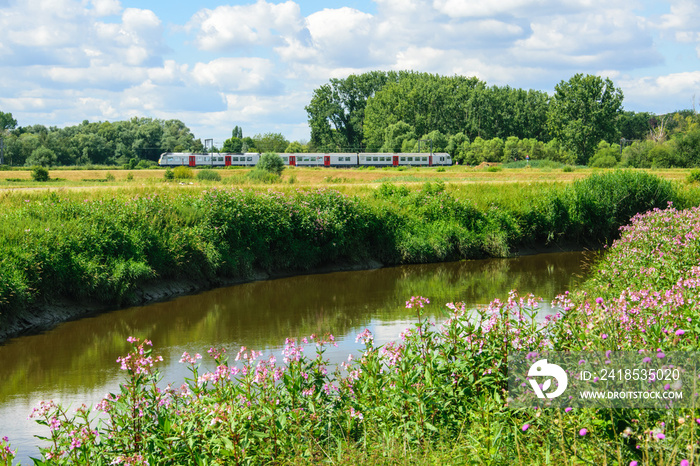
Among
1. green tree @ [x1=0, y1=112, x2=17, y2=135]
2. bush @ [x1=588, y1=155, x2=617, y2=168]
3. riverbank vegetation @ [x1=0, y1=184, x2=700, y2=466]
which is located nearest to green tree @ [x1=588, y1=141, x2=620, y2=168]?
bush @ [x1=588, y1=155, x2=617, y2=168]

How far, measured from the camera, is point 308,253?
23188 mm

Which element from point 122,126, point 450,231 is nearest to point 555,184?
point 450,231

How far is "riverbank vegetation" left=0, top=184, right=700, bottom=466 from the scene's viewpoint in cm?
520

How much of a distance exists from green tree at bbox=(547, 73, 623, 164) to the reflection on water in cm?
7015

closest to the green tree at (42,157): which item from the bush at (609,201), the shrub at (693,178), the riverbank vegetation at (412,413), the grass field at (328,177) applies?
the grass field at (328,177)

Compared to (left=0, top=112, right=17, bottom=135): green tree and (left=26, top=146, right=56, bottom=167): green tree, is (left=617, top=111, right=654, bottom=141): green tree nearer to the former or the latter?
(left=26, top=146, right=56, bottom=167): green tree

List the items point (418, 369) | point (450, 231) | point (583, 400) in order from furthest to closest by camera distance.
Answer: point (450, 231)
point (418, 369)
point (583, 400)

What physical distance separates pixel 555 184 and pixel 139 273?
2202 cm

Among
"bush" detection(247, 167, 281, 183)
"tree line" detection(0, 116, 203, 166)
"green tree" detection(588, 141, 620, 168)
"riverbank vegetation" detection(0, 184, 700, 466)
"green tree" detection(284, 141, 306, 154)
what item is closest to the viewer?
"riverbank vegetation" detection(0, 184, 700, 466)

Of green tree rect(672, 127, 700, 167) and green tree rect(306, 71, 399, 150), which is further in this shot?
green tree rect(306, 71, 399, 150)

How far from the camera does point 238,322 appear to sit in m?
15.9

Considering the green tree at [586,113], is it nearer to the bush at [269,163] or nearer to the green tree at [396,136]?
the green tree at [396,136]

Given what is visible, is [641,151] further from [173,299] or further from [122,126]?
[122,126]

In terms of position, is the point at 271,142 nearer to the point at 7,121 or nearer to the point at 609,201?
the point at 7,121
